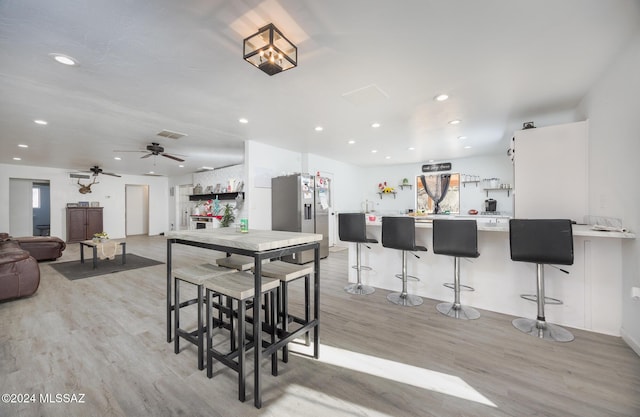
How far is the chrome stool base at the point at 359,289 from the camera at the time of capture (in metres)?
3.37

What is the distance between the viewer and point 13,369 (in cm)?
183

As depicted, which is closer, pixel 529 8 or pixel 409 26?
pixel 529 8

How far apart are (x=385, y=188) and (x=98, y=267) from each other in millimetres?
7338

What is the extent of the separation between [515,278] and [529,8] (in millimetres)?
2454

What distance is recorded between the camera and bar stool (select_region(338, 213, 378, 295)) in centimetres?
334

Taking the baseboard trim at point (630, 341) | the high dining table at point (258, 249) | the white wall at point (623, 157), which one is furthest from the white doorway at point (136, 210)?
the baseboard trim at point (630, 341)

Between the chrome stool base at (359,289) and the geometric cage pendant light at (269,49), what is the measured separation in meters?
2.77

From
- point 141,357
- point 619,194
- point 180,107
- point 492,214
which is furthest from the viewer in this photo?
point 492,214

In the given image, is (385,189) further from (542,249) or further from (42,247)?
(42,247)

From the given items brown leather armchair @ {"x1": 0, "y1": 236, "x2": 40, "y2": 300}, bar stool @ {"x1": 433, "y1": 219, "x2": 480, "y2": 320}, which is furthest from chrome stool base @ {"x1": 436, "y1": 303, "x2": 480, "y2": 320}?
brown leather armchair @ {"x1": 0, "y1": 236, "x2": 40, "y2": 300}

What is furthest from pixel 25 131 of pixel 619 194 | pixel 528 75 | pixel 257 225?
pixel 619 194

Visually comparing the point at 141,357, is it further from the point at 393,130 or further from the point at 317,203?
the point at 393,130

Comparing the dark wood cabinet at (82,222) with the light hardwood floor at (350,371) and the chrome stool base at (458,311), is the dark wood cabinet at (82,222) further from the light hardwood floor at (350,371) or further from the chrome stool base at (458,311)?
the chrome stool base at (458,311)

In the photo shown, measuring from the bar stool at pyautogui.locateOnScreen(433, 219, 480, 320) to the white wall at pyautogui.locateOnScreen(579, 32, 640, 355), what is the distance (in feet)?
3.61
